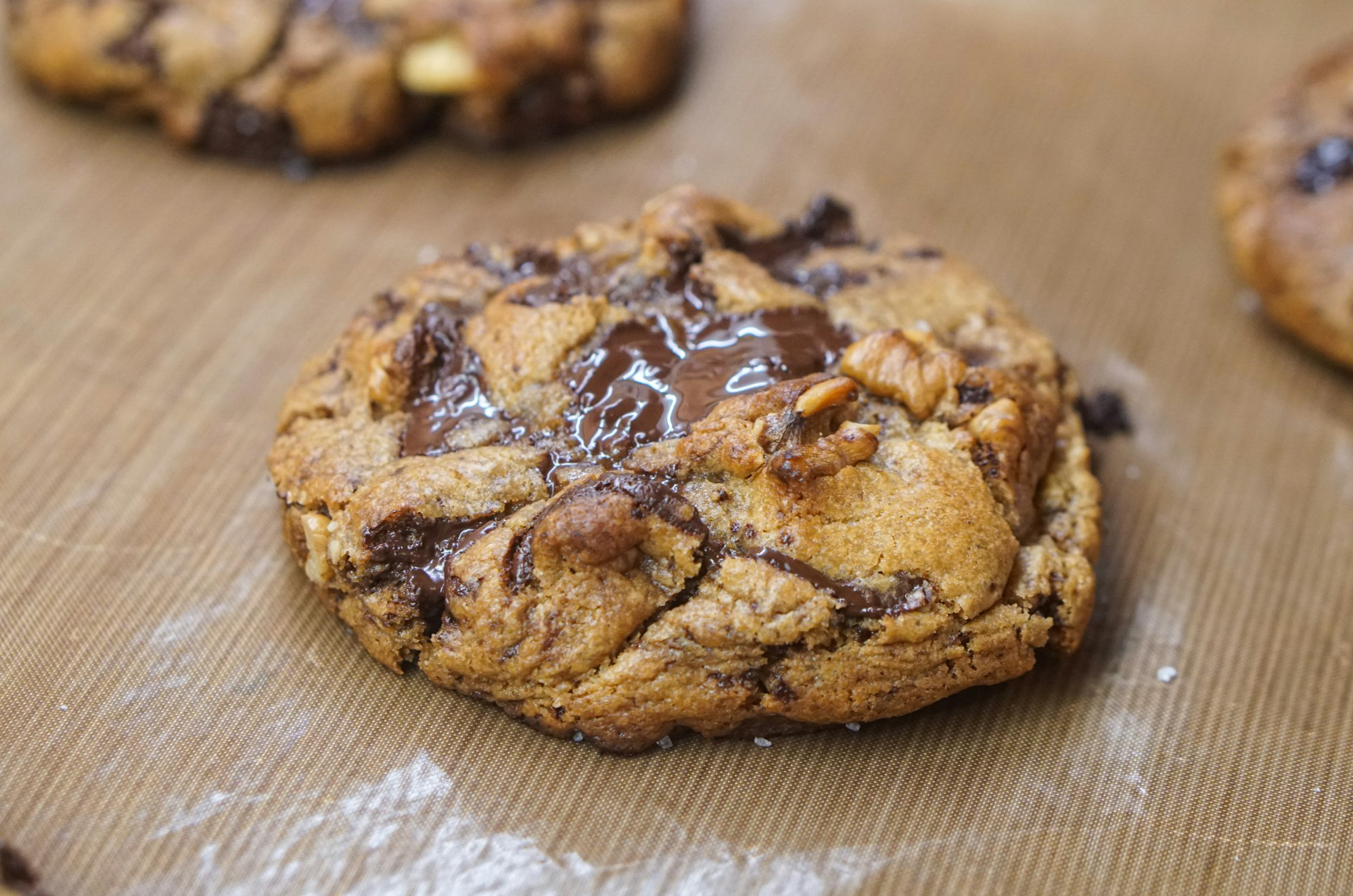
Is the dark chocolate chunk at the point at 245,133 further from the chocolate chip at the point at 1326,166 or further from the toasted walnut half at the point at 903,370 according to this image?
the chocolate chip at the point at 1326,166

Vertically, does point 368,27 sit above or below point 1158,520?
above

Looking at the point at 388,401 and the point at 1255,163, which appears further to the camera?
the point at 1255,163

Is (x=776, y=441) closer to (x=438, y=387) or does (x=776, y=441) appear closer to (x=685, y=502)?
(x=685, y=502)

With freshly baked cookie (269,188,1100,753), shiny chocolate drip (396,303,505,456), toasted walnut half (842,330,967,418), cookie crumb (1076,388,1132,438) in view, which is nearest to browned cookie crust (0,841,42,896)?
freshly baked cookie (269,188,1100,753)

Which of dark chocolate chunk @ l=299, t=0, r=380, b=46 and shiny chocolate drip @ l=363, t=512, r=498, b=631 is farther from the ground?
dark chocolate chunk @ l=299, t=0, r=380, b=46

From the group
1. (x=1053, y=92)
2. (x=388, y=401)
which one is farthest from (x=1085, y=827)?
(x=1053, y=92)

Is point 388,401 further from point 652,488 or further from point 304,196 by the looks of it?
point 304,196

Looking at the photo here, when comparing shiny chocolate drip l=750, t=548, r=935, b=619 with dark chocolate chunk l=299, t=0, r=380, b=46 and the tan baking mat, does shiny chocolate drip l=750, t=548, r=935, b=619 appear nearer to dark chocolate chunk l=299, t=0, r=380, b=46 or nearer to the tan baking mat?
the tan baking mat

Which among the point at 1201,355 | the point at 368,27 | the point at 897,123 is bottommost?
the point at 1201,355
